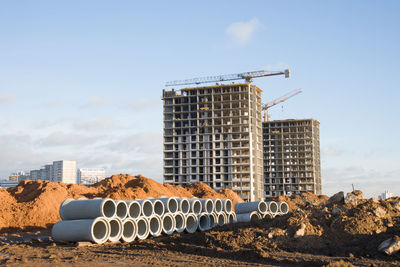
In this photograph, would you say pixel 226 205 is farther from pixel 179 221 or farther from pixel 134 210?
pixel 134 210

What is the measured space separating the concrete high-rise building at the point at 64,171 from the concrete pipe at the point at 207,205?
16733 cm

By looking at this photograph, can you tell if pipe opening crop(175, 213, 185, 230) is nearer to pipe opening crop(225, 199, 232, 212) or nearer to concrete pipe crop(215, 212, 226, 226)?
concrete pipe crop(215, 212, 226, 226)

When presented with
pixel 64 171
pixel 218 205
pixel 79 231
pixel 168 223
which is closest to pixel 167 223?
pixel 168 223

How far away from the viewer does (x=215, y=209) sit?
76.6 ft

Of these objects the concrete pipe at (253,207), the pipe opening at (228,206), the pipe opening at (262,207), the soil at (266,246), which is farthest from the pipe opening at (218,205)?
the soil at (266,246)

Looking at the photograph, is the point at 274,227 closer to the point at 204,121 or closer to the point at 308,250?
the point at 308,250

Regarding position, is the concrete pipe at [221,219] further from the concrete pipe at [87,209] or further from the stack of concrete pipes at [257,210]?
the concrete pipe at [87,209]

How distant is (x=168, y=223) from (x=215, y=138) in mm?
57494

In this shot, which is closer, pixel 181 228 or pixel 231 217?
pixel 181 228

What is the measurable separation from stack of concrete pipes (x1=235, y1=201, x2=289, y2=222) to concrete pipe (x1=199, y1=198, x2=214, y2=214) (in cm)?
177

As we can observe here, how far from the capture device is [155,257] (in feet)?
Result: 42.0

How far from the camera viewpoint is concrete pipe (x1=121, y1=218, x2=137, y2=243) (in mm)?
17094

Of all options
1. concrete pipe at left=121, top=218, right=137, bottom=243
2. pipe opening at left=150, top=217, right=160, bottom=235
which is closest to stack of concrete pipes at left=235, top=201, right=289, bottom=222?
pipe opening at left=150, top=217, right=160, bottom=235

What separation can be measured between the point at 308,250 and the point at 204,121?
65138 mm
